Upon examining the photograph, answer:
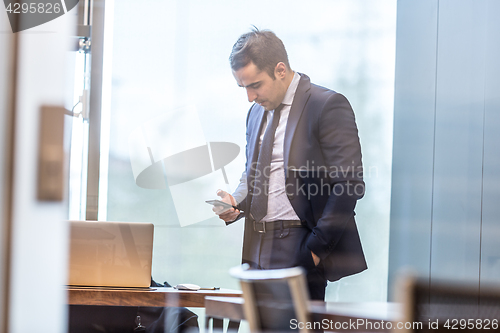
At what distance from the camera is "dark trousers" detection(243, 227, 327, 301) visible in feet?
8.48

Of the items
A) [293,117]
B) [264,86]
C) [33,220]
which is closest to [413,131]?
[293,117]

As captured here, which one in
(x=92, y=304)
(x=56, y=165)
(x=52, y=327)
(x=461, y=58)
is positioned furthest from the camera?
(x=461, y=58)

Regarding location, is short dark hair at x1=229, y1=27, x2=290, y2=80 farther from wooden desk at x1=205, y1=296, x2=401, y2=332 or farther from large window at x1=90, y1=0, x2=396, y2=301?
wooden desk at x1=205, y1=296, x2=401, y2=332

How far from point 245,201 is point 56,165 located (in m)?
1.85

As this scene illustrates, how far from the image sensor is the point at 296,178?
2746 millimetres

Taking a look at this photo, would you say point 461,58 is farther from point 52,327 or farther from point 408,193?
point 52,327

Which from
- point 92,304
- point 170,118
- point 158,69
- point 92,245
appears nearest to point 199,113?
point 170,118

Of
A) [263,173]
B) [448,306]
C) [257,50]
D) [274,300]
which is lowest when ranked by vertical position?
[274,300]

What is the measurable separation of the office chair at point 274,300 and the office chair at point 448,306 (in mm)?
482

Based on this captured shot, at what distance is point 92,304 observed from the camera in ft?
6.41

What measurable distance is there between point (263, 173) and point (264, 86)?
51 centimetres

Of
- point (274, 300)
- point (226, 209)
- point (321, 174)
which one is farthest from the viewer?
point (226, 209)

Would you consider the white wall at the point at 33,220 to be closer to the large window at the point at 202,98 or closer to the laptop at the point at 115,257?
the laptop at the point at 115,257

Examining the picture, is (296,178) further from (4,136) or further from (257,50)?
(4,136)
